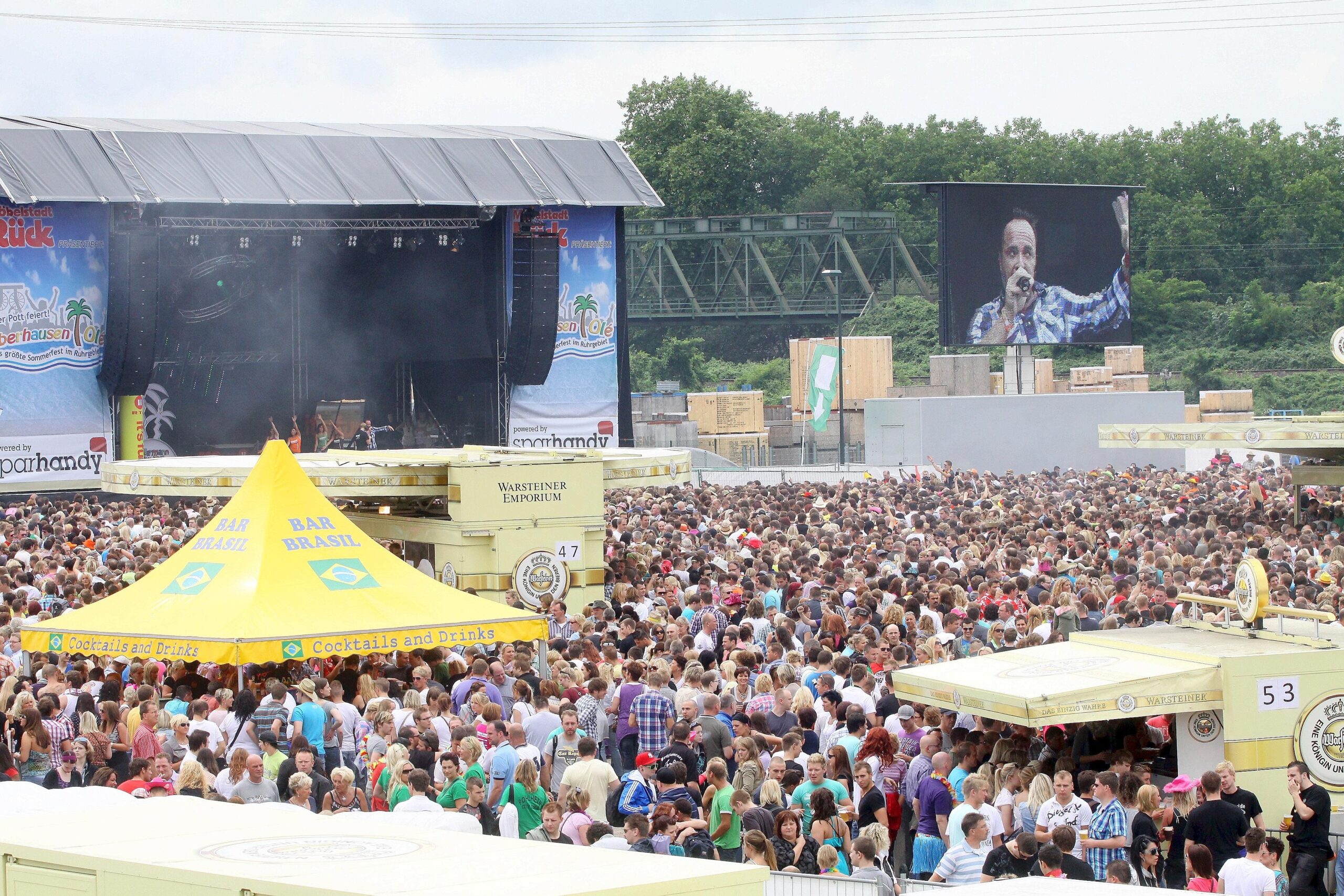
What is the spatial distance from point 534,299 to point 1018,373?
14.4m

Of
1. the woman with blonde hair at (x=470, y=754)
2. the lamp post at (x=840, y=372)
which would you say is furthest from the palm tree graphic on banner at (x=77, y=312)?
the woman with blonde hair at (x=470, y=754)

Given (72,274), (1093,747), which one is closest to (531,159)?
(72,274)

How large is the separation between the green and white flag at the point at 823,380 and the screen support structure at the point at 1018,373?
5955 mm

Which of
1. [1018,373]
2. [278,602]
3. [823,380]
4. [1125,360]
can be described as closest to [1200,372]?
[1125,360]

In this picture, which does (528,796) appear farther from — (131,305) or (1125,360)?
(1125,360)

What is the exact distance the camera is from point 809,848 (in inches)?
305

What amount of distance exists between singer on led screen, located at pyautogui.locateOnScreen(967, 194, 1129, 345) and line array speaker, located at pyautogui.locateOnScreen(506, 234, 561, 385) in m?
11.4

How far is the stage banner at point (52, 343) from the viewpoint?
27.7 meters

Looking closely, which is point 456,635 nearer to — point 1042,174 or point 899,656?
point 899,656

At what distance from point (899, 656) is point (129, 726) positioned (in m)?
4.81

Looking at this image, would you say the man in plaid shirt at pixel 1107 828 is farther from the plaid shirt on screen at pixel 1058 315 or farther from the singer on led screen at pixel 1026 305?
the plaid shirt on screen at pixel 1058 315

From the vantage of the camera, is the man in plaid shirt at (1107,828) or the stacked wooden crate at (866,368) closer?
the man in plaid shirt at (1107,828)

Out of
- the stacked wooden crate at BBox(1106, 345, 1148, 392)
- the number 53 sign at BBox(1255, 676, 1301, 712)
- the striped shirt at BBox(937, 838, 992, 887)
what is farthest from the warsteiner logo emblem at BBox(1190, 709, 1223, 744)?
the stacked wooden crate at BBox(1106, 345, 1148, 392)

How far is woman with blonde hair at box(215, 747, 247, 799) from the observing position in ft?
27.8
